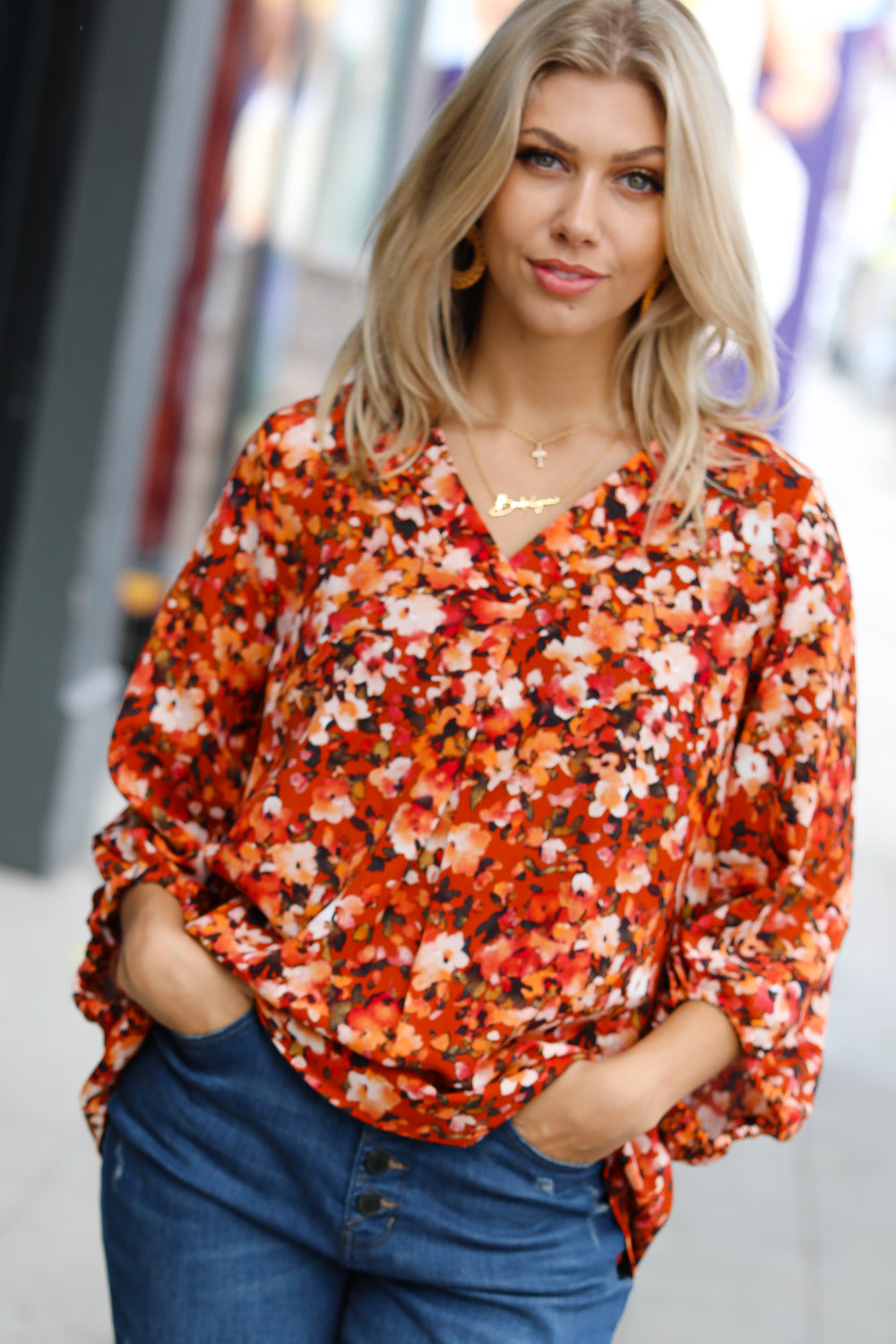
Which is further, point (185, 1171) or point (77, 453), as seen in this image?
point (77, 453)

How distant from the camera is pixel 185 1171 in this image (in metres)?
1.38

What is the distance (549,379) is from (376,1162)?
0.75 m

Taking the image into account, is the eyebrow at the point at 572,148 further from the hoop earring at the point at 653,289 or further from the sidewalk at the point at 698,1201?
the sidewalk at the point at 698,1201

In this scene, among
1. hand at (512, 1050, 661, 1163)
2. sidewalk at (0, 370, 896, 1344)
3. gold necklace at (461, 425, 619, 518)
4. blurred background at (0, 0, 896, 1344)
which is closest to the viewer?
hand at (512, 1050, 661, 1163)

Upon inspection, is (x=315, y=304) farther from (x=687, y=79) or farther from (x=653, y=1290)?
(x=687, y=79)

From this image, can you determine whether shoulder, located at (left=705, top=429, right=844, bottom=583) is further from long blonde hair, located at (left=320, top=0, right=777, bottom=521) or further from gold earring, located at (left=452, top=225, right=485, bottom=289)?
gold earring, located at (left=452, top=225, right=485, bottom=289)

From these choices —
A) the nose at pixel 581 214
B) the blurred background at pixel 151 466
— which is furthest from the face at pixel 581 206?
the blurred background at pixel 151 466

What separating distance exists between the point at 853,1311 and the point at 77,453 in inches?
106

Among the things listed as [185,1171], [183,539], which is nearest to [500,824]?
[185,1171]

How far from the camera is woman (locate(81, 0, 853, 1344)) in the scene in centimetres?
132

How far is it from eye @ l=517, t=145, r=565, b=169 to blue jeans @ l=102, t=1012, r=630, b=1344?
82 cm

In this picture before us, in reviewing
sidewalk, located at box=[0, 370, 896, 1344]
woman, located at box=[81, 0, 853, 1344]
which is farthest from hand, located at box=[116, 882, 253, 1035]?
sidewalk, located at box=[0, 370, 896, 1344]

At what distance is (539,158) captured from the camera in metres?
1.39

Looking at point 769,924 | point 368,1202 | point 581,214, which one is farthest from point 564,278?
point 368,1202
